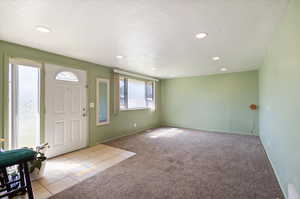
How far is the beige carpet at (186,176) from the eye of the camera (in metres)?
1.89

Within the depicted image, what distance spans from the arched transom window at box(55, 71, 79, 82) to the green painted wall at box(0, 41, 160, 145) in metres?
0.19

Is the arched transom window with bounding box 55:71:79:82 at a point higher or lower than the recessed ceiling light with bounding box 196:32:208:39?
lower

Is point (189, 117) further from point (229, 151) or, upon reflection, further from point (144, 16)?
point (144, 16)

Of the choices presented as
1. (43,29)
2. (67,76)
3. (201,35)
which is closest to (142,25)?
(201,35)

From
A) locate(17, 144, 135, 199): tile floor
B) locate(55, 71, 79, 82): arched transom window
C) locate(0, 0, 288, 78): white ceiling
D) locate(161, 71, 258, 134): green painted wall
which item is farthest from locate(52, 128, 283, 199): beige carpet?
locate(0, 0, 288, 78): white ceiling

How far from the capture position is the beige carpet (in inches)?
74.3

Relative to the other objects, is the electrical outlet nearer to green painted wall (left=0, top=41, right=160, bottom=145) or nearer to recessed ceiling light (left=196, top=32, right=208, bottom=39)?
recessed ceiling light (left=196, top=32, right=208, bottom=39)

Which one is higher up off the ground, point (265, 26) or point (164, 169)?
point (265, 26)

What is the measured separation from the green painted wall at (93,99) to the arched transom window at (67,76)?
193 millimetres

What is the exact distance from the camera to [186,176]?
2.31 m

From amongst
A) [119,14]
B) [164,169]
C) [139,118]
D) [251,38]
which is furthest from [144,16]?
[139,118]

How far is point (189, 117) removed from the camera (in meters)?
6.18

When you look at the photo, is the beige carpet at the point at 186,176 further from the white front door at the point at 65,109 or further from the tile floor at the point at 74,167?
the white front door at the point at 65,109

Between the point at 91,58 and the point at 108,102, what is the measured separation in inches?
55.7
